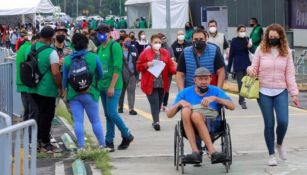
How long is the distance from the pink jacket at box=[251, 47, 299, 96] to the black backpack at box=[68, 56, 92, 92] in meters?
2.20

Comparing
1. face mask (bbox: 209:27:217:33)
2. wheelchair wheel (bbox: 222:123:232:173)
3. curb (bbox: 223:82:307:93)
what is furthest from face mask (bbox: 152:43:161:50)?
curb (bbox: 223:82:307:93)

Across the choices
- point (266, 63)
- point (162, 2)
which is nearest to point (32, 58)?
point (266, 63)

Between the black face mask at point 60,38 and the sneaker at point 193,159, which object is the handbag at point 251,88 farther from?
the black face mask at point 60,38

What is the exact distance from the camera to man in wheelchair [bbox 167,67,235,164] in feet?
29.7

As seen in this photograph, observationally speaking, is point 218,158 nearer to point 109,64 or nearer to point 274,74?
point 274,74

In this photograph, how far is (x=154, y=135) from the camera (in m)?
12.8

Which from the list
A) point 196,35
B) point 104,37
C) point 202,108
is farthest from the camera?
point 104,37

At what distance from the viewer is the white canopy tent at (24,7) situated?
2805 cm

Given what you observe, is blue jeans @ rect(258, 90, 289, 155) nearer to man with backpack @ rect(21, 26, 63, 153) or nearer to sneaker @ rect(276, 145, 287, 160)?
sneaker @ rect(276, 145, 287, 160)

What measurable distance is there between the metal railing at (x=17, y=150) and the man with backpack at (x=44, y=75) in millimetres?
3144

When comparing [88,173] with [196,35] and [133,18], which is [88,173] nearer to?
[196,35]

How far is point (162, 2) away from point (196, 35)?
2706cm

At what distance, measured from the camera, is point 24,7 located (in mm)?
28422

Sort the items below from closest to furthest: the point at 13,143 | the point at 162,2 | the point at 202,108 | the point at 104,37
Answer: the point at 13,143 → the point at 202,108 → the point at 104,37 → the point at 162,2
